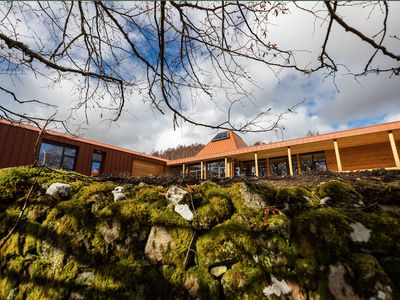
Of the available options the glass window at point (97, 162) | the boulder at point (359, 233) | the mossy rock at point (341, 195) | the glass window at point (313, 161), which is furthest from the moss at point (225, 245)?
the glass window at point (97, 162)

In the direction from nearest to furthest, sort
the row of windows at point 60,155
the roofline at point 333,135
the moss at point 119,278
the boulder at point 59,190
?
1. the moss at point 119,278
2. the boulder at point 59,190
3. the roofline at point 333,135
4. the row of windows at point 60,155

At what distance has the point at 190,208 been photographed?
1.76 m

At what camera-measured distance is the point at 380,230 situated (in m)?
1.45

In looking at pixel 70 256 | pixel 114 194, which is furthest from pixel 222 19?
pixel 70 256

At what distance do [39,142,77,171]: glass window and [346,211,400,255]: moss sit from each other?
45.1 ft

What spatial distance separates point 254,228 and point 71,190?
179 cm

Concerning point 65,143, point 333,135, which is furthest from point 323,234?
point 65,143

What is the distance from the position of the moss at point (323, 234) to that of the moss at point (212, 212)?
54 centimetres

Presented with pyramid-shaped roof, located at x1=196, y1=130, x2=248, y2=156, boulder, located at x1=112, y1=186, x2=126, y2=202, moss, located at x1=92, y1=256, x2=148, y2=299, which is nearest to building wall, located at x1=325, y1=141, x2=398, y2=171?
pyramid-shaped roof, located at x1=196, y1=130, x2=248, y2=156

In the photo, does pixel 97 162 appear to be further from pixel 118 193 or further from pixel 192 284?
pixel 192 284

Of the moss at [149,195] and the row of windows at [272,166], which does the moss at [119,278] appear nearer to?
the moss at [149,195]

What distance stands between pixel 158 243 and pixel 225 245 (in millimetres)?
521

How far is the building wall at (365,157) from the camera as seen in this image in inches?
429

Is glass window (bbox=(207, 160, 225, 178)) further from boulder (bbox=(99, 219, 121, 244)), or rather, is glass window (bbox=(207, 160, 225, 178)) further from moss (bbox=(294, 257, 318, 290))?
moss (bbox=(294, 257, 318, 290))
